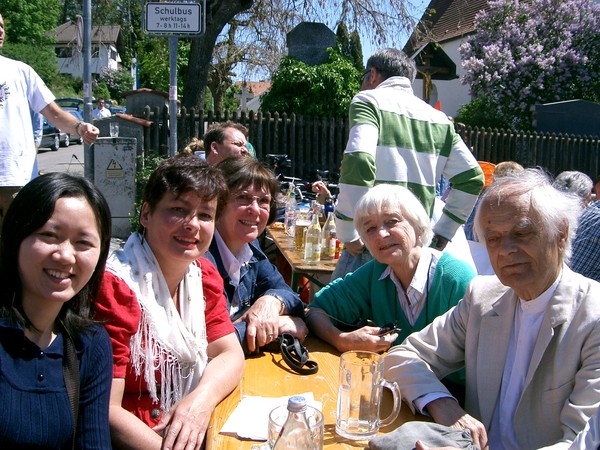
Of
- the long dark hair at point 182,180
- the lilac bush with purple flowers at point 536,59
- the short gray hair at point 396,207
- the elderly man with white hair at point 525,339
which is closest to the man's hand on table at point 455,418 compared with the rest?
the elderly man with white hair at point 525,339

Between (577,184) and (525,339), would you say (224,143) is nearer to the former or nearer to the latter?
(577,184)

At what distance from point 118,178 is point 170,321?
5.95m

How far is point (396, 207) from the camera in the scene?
258 centimetres

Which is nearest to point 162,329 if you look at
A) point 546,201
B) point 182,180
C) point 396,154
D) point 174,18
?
point 182,180

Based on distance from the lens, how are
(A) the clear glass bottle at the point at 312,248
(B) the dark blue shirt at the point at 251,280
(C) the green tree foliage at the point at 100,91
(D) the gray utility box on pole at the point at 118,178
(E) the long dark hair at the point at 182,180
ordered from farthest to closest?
(C) the green tree foliage at the point at 100,91, (D) the gray utility box on pole at the point at 118,178, (A) the clear glass bottle at the point at 312,248, (B) the dark blue shirt at the point at 251,280, (E) the long dark hair at the point at 182,180

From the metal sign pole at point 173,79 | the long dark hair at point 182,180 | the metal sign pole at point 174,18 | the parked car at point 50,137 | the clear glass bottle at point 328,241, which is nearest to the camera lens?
the long dark hair at point 182,180

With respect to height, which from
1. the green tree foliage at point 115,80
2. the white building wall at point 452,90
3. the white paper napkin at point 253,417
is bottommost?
the white paper napkin at point 253,417

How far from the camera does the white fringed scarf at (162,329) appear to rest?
6.73 ft

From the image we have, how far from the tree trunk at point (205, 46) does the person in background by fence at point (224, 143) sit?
20.0ft

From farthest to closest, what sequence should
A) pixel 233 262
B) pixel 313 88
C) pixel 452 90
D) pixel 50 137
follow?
pixel 452 90 → pixel 50 137 → pixel 313 88 → pixel 233 262

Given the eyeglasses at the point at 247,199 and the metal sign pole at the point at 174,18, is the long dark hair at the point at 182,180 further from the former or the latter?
the metal sign pole at the point at 174,18

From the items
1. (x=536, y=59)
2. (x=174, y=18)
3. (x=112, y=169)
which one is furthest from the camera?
(x=536, y=59)

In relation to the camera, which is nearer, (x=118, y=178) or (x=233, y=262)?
(x=233, y=262)

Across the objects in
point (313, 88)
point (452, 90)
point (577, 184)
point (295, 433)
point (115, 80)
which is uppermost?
point (115, 80)
